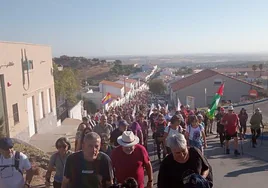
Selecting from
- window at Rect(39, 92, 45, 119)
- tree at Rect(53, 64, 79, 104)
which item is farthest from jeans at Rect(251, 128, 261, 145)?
tree at Rect(53, 64, 79, 104)

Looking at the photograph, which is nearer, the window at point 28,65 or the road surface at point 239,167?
the road surface at point 239,167

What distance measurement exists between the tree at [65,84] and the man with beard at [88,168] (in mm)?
28828

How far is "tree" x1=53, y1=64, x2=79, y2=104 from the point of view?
32531 millimetres

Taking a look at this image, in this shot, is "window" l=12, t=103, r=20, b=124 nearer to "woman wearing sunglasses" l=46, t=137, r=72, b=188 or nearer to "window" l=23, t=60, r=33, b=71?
"window" l=23, t=60, r=33, b=71

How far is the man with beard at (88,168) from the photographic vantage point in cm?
396

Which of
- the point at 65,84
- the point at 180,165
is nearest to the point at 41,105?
the point at 65,84

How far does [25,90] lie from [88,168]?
44.6 ft

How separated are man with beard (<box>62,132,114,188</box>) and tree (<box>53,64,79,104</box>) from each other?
2883 centimetres

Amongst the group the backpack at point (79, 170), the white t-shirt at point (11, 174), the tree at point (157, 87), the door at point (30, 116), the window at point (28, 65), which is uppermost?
the window at point (28, 65)

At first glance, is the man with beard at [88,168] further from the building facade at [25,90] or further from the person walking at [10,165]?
the building facade at [25,90]

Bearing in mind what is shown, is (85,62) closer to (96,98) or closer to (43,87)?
(96,98)

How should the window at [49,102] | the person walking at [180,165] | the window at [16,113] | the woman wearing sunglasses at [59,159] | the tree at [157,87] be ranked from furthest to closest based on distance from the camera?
the tree at [157,87], the window at [49,102], the window at [16,113], the woman wearing sunglasses at [59,159], the person walking at [180,165]

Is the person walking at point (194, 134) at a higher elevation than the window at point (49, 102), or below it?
higher

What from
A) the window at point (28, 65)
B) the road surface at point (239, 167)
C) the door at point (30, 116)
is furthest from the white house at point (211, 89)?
the road surface at point (239, 167)
